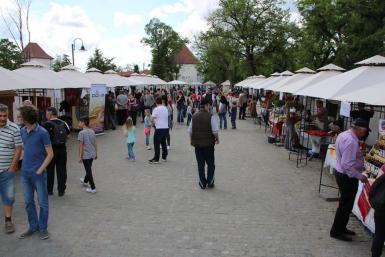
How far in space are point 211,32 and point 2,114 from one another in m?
39.7

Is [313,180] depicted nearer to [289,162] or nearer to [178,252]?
[289,162]

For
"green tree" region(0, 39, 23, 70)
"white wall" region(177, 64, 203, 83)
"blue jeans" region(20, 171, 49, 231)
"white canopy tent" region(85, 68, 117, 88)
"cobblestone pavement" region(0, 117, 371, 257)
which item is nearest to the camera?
"cobblestone pavement" region(0, 117, 371, 257)

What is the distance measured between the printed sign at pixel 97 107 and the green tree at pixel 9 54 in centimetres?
4710

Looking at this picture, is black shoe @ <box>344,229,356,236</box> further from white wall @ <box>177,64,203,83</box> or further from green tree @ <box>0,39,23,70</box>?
white wall @ <box>177,64,203,83</box>

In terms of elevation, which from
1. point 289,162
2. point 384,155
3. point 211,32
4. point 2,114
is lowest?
point 289,162

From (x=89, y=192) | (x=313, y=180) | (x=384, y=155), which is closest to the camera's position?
(x=384, y=155)

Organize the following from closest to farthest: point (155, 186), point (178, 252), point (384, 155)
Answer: point (178, 252)
point (384, 155)
point (155, 186)

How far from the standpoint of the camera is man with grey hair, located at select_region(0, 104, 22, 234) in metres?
5.41

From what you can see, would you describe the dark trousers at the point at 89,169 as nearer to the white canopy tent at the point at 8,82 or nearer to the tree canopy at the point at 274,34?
the white canopy tent at the point at 8,82

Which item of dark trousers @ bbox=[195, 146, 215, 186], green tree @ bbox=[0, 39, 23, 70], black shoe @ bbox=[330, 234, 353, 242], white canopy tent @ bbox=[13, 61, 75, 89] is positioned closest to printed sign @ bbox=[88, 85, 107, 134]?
white canopy tent @ bbox=[13, 61, 75, 89]

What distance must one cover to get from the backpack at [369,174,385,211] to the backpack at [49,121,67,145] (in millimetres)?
5425

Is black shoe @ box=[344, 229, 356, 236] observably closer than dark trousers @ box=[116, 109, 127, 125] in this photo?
Yes

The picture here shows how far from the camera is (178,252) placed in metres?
5.12

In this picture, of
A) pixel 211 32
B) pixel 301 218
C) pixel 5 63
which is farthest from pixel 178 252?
pixel 5 63
